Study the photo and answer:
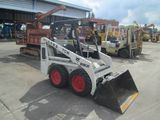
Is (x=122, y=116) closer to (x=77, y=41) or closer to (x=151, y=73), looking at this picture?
(x=77, y=41)

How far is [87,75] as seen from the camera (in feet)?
16.7

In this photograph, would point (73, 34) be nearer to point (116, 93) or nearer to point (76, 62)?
point (76, 62)

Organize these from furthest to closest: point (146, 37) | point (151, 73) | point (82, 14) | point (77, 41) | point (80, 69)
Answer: point (82, 14), point (146, 37), point (151, 73), point (77, 41), point (80, 69)

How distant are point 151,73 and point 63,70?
4409 mm

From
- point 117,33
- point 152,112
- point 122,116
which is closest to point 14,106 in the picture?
point 122,116

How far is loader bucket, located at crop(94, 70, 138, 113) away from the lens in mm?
4633

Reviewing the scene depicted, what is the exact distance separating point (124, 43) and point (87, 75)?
776 centimetres

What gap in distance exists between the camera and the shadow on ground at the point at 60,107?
4.31 m

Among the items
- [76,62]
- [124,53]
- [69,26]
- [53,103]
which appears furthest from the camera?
[124,53]

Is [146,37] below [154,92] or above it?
above

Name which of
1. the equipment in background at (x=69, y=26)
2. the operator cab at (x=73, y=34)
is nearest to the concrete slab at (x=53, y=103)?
the operator cab at (x=73, y=34)

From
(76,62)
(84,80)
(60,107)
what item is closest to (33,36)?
(76,62)

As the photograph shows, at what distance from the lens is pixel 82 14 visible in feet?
112

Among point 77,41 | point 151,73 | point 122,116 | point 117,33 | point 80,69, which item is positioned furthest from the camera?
point 117,33
